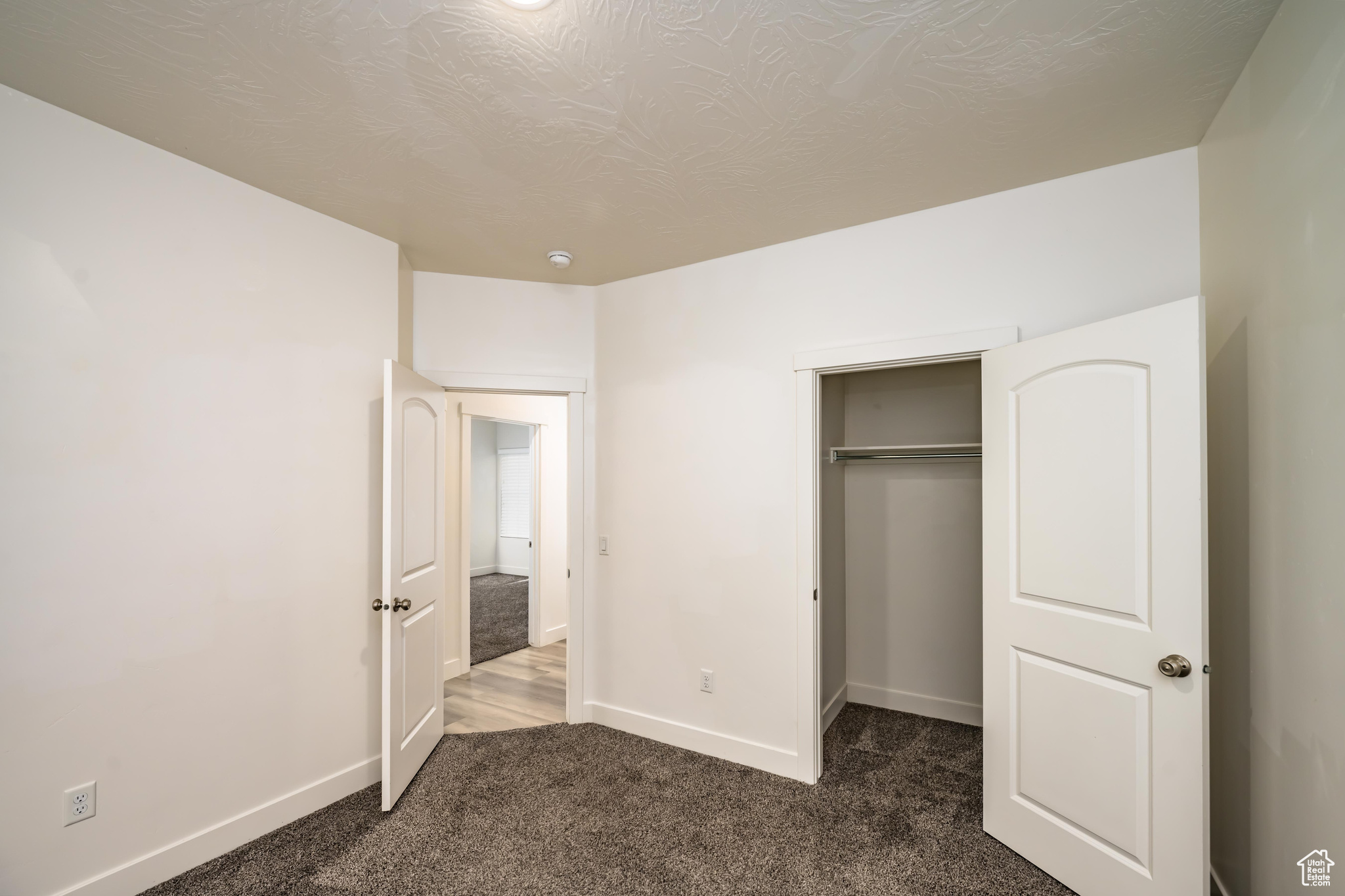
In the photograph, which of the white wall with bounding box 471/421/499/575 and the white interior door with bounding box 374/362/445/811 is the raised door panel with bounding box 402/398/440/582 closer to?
the white interior door with bounding box 374/362/445/811

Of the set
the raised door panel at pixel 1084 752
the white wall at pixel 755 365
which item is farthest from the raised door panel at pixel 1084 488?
the white wall at pixel 755 365

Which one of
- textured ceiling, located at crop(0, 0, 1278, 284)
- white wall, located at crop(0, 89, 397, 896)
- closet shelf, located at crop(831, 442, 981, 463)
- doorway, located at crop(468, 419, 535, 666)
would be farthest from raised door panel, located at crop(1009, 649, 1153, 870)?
doorway, located at crop(468, 419, 535, 666)

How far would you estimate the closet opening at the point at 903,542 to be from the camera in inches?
136

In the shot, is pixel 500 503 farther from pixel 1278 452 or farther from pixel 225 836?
pixel 1278 452

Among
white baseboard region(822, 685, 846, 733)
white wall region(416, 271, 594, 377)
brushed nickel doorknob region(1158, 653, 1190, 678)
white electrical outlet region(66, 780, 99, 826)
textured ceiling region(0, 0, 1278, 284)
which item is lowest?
white baseboard region(822, 685, 846, 733)

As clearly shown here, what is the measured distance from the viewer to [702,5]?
1447 mm

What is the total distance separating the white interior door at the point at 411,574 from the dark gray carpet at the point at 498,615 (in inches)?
66.5

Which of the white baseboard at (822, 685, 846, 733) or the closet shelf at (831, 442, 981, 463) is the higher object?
the closet shelf at (831, 442, 981, 463)

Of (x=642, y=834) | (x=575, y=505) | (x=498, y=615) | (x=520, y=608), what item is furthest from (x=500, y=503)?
(x=642, y=834)

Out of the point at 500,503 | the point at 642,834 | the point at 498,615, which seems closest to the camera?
the point at 642,834

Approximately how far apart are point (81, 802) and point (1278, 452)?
12.3 ft

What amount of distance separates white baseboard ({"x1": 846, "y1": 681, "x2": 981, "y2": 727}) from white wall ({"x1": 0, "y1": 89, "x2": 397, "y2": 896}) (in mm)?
2839

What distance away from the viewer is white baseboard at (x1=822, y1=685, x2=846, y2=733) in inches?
134

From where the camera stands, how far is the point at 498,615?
20.4 ft
